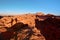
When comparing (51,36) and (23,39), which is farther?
(23,39)

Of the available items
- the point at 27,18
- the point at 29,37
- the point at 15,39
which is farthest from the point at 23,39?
the point at 27,18

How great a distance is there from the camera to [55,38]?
10.2m

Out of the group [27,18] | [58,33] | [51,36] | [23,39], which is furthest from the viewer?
[27,18]

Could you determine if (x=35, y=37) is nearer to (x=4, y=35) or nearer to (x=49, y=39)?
(x=49, y=39)

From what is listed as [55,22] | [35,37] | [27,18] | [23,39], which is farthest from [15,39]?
[27,18]

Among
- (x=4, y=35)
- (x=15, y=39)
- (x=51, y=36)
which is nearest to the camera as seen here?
(x=51, y=36)

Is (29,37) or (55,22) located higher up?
(55,22)

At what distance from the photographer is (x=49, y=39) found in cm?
1091

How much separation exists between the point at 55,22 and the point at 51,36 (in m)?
1.16

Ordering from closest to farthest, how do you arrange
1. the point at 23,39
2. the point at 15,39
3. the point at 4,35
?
the point at 23,39 → the point at 15,39 → the point at 4,35

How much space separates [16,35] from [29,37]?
8.19ft

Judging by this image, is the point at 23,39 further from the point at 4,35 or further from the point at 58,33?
the point at 4,35

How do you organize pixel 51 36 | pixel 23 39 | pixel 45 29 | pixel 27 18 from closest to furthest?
pixel 51 36
pixel 45 29
pixel 23 39
pixel 27 18

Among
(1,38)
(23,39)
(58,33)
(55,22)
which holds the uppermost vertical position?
(55,22)
